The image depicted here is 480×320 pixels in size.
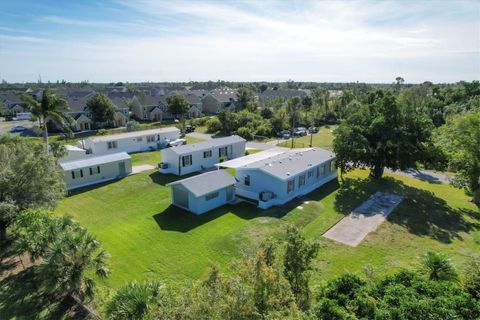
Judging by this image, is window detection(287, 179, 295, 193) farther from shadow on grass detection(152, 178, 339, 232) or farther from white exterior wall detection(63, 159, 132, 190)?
A: white exterior wall detection(63, 159, 132, 190)

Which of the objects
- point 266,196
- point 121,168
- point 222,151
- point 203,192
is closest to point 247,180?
point 266,196

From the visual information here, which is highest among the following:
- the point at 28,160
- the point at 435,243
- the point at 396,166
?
the point at 28,160

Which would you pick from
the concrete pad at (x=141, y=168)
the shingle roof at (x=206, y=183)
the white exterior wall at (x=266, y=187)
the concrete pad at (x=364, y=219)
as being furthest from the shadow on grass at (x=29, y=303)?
the concrete pad at (x=141, y=168)

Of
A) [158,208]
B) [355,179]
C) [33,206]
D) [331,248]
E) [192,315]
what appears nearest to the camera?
[192,315]

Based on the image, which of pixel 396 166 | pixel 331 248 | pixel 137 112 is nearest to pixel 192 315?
pixel 331 248

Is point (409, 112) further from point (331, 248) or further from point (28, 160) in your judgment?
point (28, 160)

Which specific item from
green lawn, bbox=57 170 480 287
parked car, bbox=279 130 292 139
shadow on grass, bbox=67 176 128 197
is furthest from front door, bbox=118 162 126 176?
parked car, bbox=279 130 292 139

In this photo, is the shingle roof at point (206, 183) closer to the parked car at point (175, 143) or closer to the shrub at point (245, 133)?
the parked car at point (175, 143)
